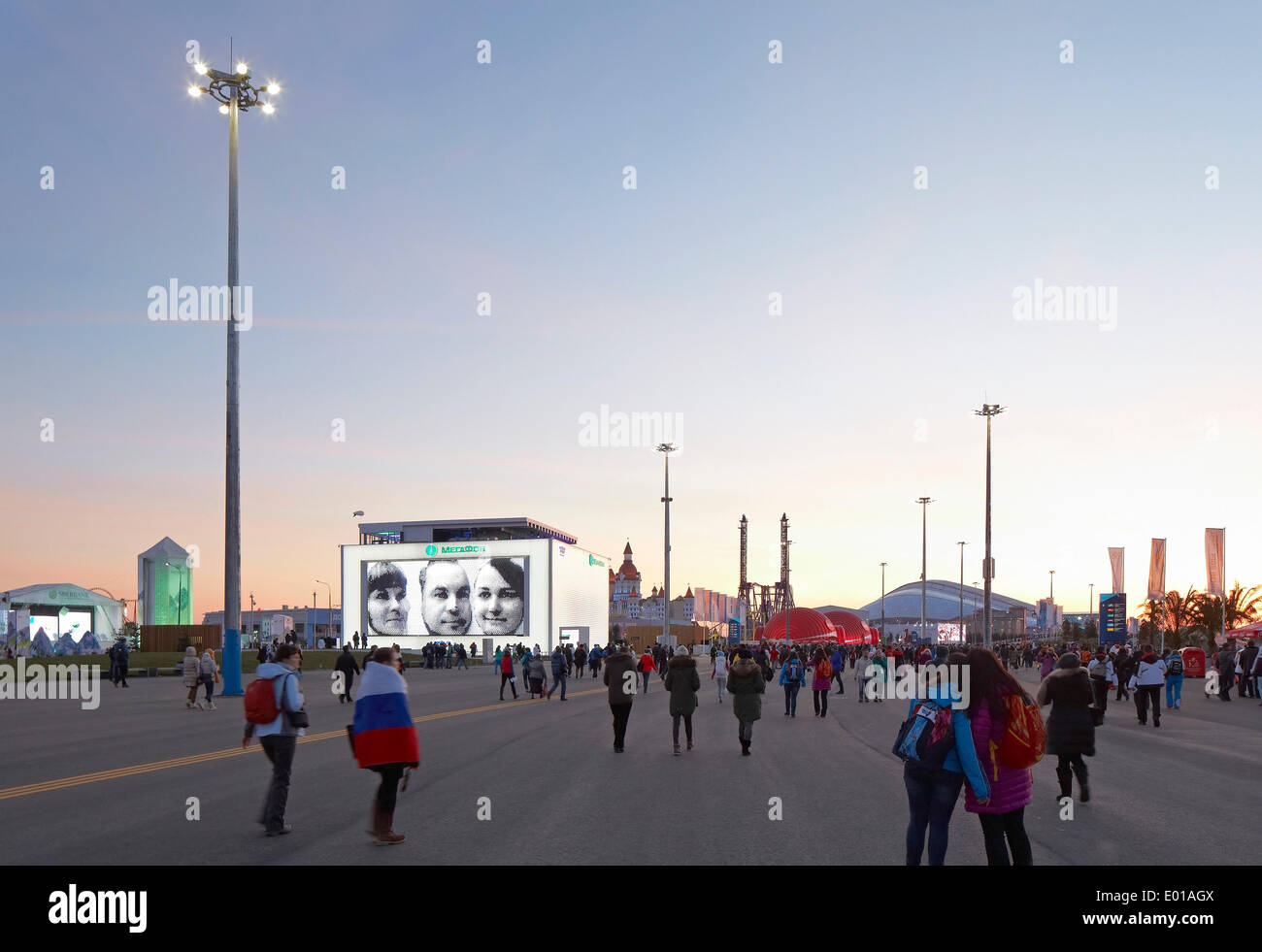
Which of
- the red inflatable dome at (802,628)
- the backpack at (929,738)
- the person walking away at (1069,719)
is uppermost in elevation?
the backpack at (929,738)

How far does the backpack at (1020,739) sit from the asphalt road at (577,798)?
183cm

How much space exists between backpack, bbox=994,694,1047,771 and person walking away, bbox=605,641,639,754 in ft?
33.5

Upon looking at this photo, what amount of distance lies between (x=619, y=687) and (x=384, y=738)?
847 centimetres

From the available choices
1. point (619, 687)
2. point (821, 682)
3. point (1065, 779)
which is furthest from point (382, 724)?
point (821, 682)

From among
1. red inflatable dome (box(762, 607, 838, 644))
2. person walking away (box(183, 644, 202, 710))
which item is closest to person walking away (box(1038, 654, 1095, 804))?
person walking away (box(183, 644, 202, 710))

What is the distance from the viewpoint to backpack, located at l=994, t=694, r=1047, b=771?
6.31 metres

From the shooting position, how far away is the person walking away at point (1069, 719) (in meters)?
10.8

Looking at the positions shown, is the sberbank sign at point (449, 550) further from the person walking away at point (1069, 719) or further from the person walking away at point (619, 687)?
the person walking away at point (1069, 719)

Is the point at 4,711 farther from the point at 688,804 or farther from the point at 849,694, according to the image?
the point at 849,694

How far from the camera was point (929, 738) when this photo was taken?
6.57 meters

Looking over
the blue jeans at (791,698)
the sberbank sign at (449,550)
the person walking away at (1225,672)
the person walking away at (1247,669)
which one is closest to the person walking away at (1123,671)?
the person walking away at (1225,672)

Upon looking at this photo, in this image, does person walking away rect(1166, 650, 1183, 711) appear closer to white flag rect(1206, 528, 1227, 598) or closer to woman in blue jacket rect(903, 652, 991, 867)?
woman in blue jacket rect(903, 652, 991, 867)
